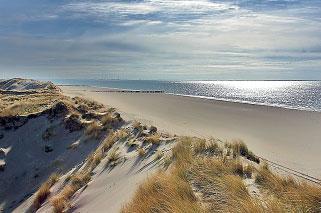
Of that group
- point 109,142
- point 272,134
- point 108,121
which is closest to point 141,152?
point 109,142

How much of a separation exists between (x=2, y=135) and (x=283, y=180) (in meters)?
18.1

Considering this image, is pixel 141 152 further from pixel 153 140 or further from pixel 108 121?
pixel 108 121

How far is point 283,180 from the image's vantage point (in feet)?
27.3

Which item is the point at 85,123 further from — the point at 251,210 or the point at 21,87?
the point at 21,87

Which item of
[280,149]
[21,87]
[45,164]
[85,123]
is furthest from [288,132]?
[21,87]

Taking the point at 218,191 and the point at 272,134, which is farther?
the point at 272,134

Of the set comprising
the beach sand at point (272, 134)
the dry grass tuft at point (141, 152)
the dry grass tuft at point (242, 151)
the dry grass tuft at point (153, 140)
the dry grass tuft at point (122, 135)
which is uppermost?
the dry grass tuft at point (242, 151)

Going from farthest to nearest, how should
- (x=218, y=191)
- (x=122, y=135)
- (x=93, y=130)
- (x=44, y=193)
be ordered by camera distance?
(x=93, y=130), (x=122, y=135), (x=44, y=193), (x=218, y=191)

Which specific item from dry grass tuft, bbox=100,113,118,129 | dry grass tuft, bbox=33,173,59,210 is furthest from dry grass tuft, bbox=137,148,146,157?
dry grass tuft, bbox=100,113,118,129

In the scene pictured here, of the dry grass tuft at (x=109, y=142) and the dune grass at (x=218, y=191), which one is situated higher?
the dune grass at (x=218, y=191)

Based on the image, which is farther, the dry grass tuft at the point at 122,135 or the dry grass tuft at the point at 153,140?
the dry grass tuft at the point at 122,135

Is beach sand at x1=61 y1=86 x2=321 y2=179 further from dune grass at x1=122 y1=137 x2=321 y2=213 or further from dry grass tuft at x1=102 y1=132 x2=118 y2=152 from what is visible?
dune grass at x1=122 y1=137 x2=321 y2=213

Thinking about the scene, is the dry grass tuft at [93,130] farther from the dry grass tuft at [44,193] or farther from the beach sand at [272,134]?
the dry grass tuft at [44,193]

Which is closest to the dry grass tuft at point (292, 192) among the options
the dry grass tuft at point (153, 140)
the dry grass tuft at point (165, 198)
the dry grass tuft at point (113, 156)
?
the dry grass tuft at point (165, 198)
